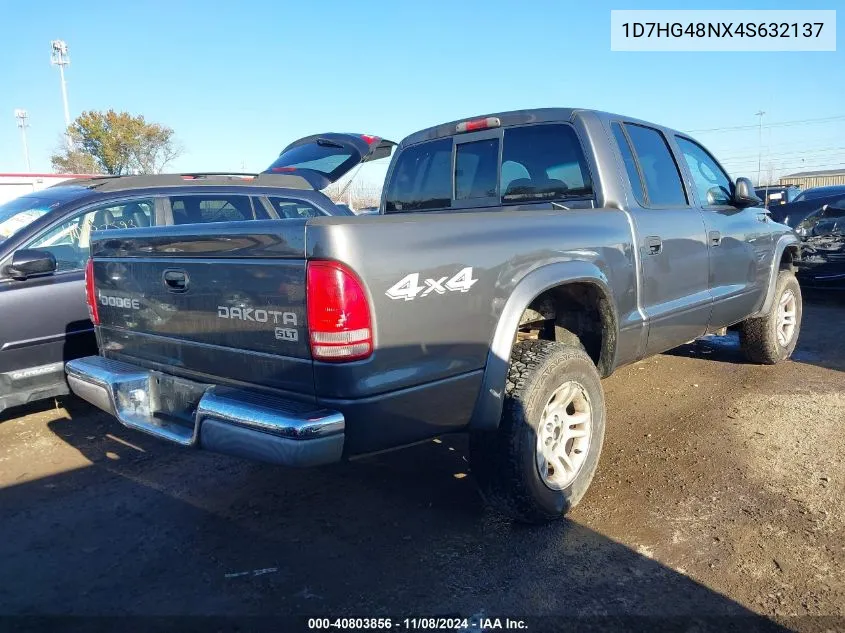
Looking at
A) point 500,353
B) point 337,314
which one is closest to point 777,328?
point 500,353

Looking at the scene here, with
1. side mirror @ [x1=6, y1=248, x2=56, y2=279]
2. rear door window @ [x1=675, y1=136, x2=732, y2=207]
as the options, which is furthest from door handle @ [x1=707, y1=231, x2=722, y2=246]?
side mirror @ [x1=6, y1=248, x2=56, y2=279]

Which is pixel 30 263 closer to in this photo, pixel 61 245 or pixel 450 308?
pixel 61 245

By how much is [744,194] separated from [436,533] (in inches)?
133

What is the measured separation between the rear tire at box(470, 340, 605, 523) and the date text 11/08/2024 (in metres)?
0.62

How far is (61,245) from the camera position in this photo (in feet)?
14.9

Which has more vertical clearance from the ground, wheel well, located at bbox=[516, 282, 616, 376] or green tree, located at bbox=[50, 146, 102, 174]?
green tree, located at bbox=[50, 146, 102, 174]

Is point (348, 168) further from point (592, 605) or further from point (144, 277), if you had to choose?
point (592, 605)

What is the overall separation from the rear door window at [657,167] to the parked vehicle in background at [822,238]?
5159mm

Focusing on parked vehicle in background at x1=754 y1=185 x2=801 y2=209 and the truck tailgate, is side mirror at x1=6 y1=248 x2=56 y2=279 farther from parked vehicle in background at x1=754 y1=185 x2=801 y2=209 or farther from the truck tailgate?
parked vehicle in background at x1=754 y1=185 x2=801 y2=209

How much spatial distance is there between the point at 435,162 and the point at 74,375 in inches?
105

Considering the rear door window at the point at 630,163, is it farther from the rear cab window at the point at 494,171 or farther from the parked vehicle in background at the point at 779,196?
the parked vehicle in background at the point at 779,196

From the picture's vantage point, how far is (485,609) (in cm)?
242

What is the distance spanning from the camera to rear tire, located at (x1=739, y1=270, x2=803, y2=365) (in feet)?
17.6

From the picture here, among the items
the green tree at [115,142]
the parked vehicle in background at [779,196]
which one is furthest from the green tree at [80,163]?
the parked vehicle in background at [779,196]
